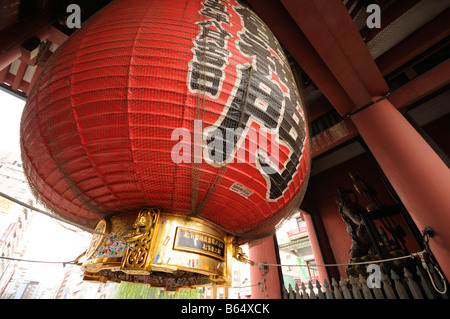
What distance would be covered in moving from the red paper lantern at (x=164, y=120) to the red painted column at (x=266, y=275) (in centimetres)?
285

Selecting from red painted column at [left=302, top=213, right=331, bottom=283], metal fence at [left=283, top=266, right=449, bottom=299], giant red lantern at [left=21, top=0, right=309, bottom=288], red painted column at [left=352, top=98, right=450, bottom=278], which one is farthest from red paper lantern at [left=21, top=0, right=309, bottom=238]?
red painted column at [left=302, top=213, right=331, bottom=283]

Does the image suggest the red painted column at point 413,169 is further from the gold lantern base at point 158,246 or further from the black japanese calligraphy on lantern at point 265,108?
the gold lantern base at point 158,246

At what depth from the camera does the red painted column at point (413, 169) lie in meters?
1.84

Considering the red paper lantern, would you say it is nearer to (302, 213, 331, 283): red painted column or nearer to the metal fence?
the metal fence

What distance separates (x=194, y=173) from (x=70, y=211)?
0.89 meters

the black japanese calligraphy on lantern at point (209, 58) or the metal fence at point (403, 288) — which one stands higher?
the black japanese calligraphy on lantern at point (209, 58)

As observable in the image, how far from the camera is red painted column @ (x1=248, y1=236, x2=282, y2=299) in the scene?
11.7ft

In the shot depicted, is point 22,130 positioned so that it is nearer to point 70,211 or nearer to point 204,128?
point 70,211

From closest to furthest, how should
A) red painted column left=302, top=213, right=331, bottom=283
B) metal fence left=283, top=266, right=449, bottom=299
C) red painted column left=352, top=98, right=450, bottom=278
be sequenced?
red painted column left=352, top=98, right=450, bottom=278
metal fence left=283, top=266, right=449, bottom=299
red painted column left=302, top=213, right=331, bottom=283

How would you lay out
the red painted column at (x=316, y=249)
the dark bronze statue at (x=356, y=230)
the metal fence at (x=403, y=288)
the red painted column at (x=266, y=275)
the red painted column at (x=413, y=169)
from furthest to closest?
the red painted column at (x=316, y=249)
the red painted column at (x=266, y=275)
the dark bronze statue at (x=356, y=230)
the metal fence at (x=403, y=288)
the red painted column at (x=413, y=169)

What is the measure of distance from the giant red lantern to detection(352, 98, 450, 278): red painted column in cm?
175

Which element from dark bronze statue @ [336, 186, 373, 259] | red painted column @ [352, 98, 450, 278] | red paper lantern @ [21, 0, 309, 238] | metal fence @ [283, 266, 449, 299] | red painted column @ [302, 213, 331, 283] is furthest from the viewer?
red painted column @ [302, 213, 331, 283]

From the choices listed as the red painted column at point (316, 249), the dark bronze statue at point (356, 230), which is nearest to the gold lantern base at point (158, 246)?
the dark bronze statue at point (356, 230)
